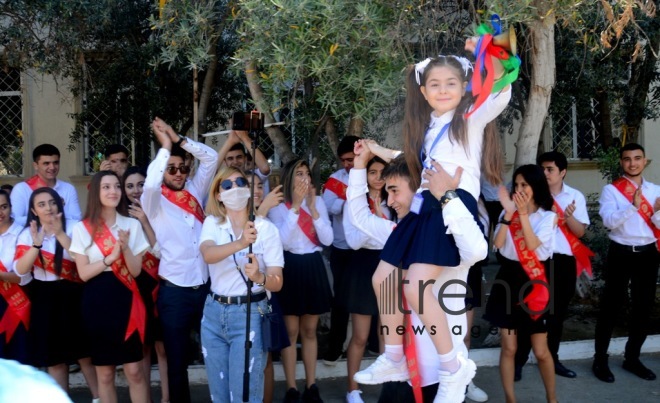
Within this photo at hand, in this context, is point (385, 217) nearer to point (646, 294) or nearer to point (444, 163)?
point (444, 163)

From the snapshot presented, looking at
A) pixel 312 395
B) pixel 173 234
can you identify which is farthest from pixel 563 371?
pixel 173 234

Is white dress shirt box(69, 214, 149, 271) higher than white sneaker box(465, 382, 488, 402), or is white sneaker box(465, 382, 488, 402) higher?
white dress shirt box(69, 214, 149, 271)

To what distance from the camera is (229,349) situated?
4.66 m

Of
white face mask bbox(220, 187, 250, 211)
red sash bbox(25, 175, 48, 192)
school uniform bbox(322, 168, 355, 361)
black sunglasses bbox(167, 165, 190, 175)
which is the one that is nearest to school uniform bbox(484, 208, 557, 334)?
school uniform bbox(322, 168, 355, 361)

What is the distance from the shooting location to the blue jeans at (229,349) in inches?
180

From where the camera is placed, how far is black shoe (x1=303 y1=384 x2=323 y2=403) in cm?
560

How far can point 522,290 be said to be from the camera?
5.25m

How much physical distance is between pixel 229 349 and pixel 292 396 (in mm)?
1123

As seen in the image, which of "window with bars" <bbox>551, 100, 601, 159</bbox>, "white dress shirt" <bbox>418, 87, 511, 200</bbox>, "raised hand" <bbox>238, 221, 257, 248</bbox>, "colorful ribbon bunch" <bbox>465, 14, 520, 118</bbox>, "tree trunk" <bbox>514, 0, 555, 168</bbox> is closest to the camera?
"colorful ribbon bunch" <bbox>465, 14, 520, 118</bbox>

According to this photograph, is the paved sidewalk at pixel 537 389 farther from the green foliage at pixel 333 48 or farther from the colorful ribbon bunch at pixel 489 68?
the colorful ribbon bunch at pixel 489 68

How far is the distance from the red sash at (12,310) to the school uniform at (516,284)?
319 cm

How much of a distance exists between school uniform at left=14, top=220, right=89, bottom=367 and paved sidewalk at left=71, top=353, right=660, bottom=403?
0.72m

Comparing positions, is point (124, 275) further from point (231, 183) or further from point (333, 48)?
point (333, 48)

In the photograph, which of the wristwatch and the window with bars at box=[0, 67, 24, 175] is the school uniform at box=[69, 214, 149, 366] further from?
the window with bars at box=[0, 67, 24, 175]
